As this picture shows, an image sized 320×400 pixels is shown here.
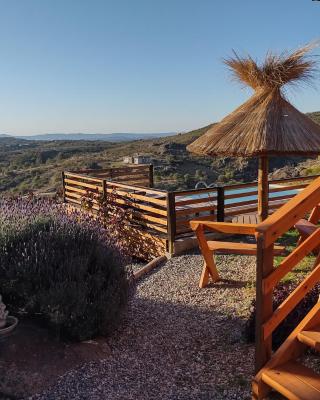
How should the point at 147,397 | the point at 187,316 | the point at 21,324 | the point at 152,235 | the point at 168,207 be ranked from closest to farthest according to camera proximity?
the point at 147,397 → the point at 21,324 → the point at 187,316 → the point at 168,207 → the point at 152,235

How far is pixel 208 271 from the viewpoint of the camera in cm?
538

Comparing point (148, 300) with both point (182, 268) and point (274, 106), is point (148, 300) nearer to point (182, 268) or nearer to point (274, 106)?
point (182, 268)

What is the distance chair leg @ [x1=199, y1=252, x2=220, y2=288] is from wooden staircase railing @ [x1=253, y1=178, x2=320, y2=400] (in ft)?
7.60

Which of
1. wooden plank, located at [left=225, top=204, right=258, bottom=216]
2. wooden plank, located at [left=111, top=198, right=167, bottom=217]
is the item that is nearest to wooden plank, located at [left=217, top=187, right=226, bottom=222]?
wooden plank, located at [left=225, top=204, right=258, bottom=216]

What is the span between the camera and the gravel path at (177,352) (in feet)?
9.84

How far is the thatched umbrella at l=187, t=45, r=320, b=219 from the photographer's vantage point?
4.67 metres

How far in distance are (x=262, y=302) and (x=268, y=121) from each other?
8.60ft

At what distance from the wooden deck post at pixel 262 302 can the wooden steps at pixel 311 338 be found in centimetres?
26

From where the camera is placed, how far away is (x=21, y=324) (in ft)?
11.6

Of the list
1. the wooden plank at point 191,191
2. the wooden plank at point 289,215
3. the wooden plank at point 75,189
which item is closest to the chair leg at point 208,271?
the wooden plank at point 191,191

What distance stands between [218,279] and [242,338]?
1744 mm

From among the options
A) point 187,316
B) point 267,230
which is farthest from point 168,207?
point 267,230

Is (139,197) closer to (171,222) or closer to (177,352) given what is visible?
(171,222)

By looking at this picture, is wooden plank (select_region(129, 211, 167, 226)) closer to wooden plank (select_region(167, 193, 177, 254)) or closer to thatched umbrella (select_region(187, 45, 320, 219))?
wooden plank (select_region(167, 193, 177, 254))
